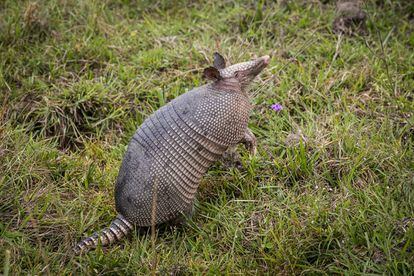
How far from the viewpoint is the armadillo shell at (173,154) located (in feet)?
12.3

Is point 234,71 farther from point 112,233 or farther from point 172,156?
point 112,233

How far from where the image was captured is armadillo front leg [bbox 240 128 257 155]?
14.2ft

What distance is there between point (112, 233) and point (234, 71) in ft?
5.37

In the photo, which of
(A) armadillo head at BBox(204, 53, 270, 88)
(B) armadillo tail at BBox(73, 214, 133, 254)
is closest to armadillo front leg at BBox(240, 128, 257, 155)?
(A) armadillo head at BBox(204, 53, 270, 88)

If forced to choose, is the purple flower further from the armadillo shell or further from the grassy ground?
the armadillo shell

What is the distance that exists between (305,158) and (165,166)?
1.29 meters

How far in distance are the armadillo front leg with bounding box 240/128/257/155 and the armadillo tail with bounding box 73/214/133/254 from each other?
1.22 m

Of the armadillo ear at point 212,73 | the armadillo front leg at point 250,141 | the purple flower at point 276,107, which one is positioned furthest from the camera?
the purple flower at point 276,107

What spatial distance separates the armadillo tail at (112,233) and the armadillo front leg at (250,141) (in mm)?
1219

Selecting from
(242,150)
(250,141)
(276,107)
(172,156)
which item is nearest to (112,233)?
(172,156)

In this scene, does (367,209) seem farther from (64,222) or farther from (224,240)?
(64,222)

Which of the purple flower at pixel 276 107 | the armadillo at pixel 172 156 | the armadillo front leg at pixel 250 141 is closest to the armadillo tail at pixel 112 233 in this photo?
the armadillo at pixel 172 156

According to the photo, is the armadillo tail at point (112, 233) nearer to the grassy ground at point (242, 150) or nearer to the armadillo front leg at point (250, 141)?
the grassy ground at point (242, 150)

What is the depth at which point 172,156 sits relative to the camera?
12.4 feet
